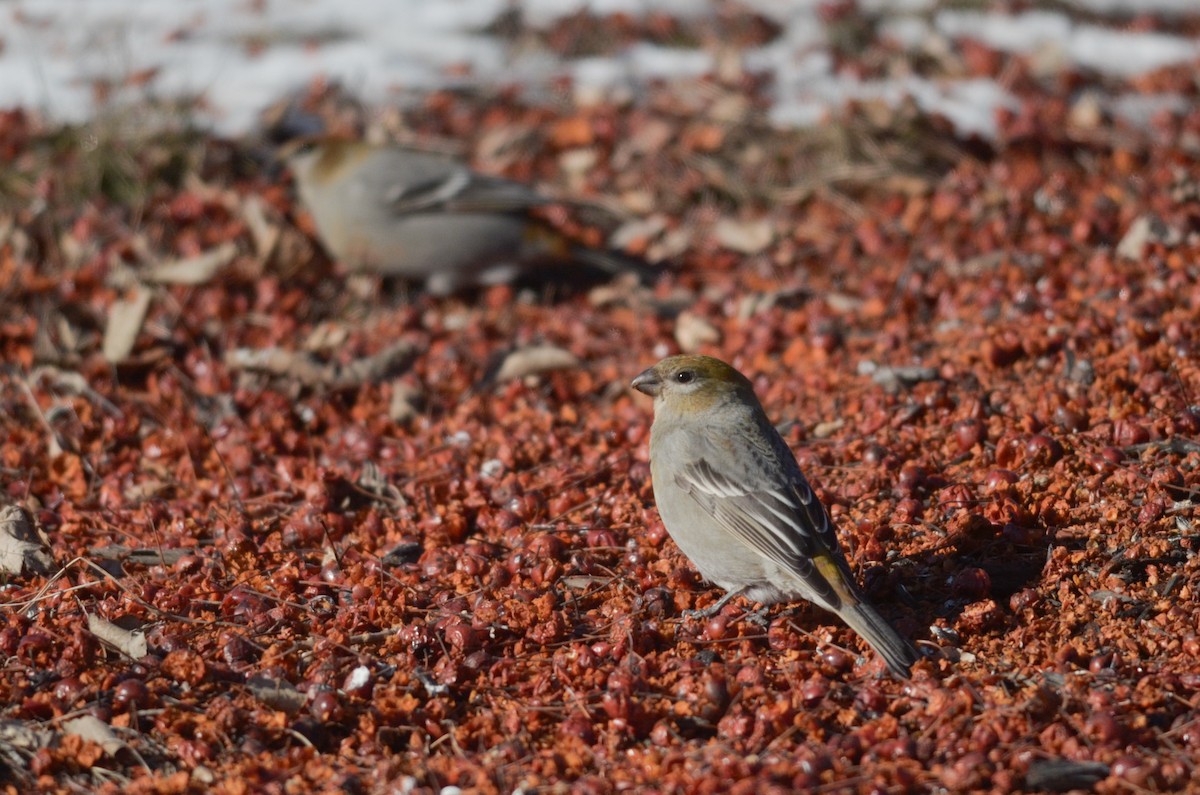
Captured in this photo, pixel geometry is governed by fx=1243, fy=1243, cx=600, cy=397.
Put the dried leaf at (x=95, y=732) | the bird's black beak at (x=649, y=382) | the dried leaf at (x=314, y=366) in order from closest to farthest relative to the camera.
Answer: the dried leaf at (x=95, y=732) → the bird's black beak at (x=649, y=382) → the dried leaf at (x=314, y=366)

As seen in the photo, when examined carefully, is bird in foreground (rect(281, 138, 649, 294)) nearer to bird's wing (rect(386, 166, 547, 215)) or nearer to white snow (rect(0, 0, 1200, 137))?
bird's wing (rect(386, 166, 547, 215))

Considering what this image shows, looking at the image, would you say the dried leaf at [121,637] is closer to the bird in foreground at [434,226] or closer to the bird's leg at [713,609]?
the bird's leg at [713,609]

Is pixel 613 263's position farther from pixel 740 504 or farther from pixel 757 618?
pixel 757 618

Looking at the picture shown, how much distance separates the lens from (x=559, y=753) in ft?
11.7

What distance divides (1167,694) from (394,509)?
3.01 metres

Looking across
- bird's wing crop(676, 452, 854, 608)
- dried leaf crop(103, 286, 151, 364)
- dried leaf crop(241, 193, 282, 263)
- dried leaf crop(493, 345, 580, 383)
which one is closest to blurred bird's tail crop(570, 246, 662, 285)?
dried leaf crop(493, 345, 580, 383)

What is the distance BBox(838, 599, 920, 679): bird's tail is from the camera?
12.6 feet

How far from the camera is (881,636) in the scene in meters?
3.88

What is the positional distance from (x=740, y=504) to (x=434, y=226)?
374 cm

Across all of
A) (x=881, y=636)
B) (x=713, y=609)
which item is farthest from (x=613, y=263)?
(x=881, y=636)

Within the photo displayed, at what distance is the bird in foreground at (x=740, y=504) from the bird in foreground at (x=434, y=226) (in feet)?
9.27

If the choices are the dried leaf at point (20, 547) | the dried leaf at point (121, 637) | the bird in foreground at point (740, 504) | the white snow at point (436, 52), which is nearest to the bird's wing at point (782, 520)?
the bird in foreground at point (740, 504)

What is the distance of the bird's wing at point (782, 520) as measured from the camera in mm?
4012

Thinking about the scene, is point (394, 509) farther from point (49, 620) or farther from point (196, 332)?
point (196, 332)
